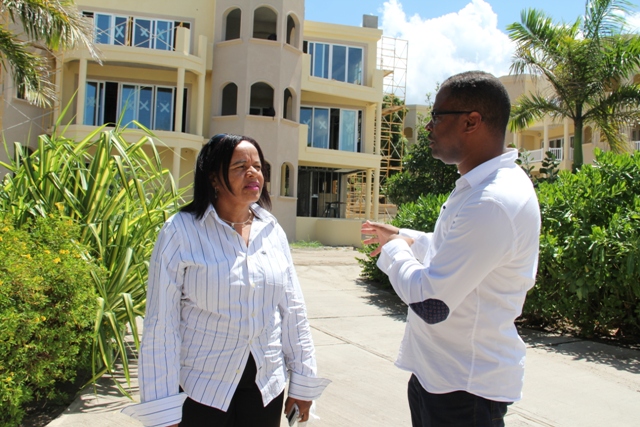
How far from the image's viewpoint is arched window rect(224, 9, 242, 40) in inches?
885

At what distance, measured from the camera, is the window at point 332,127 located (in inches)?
942

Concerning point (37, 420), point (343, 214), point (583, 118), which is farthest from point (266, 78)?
point (37, 420)

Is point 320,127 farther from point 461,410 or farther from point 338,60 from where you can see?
point 461,410

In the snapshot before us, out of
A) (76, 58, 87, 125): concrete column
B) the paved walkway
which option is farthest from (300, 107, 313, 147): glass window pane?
the paved walkway

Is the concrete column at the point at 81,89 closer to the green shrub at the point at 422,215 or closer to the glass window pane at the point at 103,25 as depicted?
the glass window pane at the point at 103,25

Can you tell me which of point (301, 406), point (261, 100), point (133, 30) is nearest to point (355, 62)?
point (261, 100)

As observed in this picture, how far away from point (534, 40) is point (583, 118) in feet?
9.00

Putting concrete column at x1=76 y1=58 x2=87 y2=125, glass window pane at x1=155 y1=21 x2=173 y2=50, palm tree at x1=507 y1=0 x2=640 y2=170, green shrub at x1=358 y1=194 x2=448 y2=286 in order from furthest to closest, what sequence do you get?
glass window pane at x1=155 y1=21 x2=173 y2=50 → concrete column at x1=76 y1=58 x2=87 y2=125 → palm tree at x1=507 y1=0 x2=640 y2=170 → green shrub at x1=358 y1=194 x2=448 y2=286

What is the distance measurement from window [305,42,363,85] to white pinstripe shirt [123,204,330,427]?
22.2m

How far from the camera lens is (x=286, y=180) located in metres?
23.6

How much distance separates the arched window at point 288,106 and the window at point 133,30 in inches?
182

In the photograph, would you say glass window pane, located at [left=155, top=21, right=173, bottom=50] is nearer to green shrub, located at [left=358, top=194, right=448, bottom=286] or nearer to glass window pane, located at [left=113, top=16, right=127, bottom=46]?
glass window pane, located at [left=113, top=16, right=127, bottom=46]

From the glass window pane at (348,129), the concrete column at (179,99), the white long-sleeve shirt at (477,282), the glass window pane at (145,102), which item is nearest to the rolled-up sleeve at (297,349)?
the white long-sleeve shirt at (477,282)

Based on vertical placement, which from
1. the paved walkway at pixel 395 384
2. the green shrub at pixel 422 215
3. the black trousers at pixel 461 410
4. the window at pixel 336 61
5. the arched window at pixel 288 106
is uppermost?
the window at pixel 336 61
